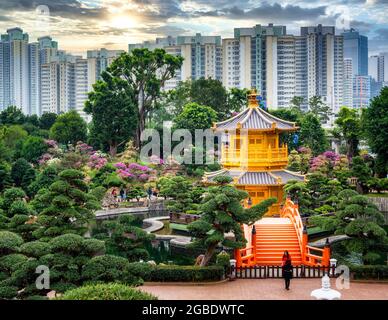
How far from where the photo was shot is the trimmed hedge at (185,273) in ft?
47.0

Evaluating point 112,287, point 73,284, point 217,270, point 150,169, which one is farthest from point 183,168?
point 112,287

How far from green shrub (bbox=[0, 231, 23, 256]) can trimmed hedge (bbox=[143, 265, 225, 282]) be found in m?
3.48

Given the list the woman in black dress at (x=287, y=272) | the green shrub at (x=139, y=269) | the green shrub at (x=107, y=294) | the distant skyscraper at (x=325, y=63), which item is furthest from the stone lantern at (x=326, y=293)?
the distant skyscraper at (x=325, y=63)

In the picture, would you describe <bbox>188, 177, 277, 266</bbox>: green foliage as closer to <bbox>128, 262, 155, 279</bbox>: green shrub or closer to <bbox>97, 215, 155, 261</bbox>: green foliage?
<bbox>97, 215, 155, 261</bbox>: green foliage

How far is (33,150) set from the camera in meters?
40.0

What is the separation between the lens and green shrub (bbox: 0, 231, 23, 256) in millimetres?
12133

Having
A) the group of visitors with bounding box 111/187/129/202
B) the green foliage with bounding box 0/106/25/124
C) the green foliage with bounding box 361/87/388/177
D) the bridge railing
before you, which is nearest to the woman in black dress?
the bridge railing

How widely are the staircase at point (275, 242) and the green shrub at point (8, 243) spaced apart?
300 inches

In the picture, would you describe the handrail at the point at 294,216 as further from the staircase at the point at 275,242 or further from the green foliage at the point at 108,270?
the green foliage at the point at 108,270

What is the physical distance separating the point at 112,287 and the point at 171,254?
13.1 meters

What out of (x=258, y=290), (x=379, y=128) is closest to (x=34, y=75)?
(x=379, y=128)

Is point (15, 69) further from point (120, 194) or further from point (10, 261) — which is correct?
point (10, 261)
